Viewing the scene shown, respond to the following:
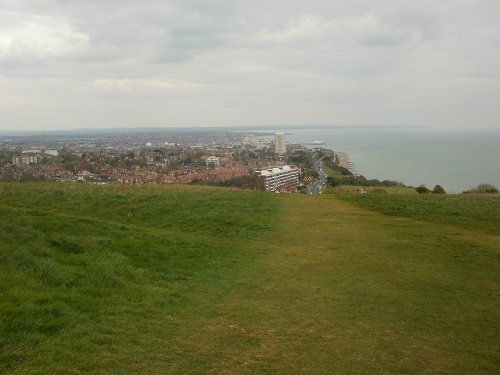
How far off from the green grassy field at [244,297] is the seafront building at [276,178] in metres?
14.8

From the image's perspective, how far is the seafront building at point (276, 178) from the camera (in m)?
27.4

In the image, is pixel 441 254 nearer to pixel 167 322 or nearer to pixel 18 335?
pixel 167 322

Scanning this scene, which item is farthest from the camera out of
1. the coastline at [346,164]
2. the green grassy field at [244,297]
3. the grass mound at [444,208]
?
the coastline at [346,164]

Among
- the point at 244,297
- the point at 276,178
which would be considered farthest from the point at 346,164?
the point at 244,297

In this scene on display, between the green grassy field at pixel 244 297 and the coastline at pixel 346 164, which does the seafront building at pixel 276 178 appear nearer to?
the coastline at pixel 346 164

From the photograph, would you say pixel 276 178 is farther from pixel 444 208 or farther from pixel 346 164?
pixel 346 164

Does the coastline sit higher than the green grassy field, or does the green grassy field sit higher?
the green grassy field

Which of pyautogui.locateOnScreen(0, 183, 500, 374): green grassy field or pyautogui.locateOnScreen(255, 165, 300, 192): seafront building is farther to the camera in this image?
pyautogui.locateOnScreen(255, 165, 300, 192): seafront building

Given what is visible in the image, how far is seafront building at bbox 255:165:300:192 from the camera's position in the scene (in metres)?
27.4

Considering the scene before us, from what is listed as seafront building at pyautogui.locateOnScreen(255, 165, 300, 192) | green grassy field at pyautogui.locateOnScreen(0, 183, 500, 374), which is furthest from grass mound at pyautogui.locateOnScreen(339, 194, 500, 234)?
seafront building at pyautogui.locateOnScreen(255, 165, 300, 192)

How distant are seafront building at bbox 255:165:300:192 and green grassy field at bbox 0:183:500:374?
1475cm

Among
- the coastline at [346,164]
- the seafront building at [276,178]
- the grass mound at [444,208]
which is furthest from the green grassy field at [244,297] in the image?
the coastline at [346,164]

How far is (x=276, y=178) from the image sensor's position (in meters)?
29.6

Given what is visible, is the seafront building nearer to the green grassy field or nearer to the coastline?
the coastline
